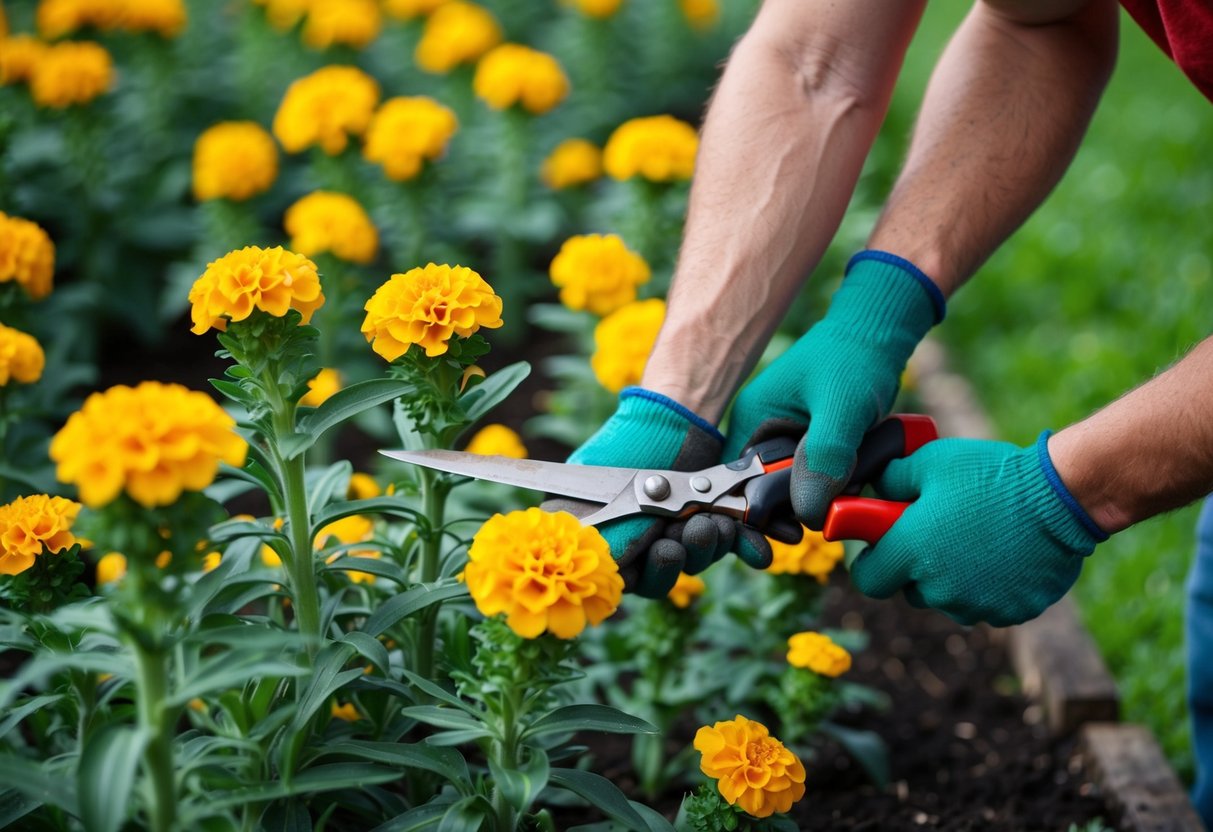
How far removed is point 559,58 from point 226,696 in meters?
4.19

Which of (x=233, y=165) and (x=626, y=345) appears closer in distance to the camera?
(x=626, y=345)

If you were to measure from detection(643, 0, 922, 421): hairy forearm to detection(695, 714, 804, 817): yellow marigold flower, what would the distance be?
564 millimetres

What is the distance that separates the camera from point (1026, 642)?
2.89m

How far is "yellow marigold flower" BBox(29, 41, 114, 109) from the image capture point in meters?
3.43

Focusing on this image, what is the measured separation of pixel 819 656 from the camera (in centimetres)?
210

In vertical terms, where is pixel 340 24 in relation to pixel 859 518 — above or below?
below

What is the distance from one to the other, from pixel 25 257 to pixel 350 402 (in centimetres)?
108

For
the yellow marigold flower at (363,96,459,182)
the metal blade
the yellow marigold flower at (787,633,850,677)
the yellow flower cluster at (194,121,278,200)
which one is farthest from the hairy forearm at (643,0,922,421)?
the yellow flower cluster at (194,121,278,200)

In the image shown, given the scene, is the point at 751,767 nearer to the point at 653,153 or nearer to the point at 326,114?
the point at 653,153

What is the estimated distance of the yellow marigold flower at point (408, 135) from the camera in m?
3.34

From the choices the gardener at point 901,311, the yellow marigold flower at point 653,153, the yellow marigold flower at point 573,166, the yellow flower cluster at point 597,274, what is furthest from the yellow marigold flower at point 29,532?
the yellow marigold flower at point 573,166

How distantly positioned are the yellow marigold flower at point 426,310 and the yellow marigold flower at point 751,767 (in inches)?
26.9

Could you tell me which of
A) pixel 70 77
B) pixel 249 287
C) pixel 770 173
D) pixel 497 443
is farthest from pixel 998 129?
pixel 70 77

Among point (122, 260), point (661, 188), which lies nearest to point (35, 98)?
point (122, 260)
